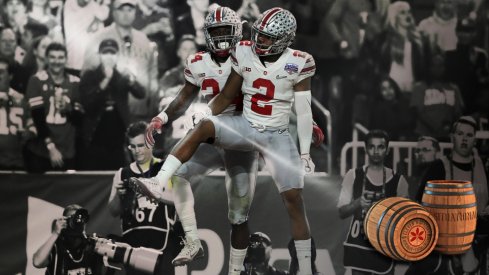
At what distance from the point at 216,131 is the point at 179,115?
0.54m

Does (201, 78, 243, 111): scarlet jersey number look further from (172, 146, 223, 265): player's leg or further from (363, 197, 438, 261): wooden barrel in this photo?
(363, 197, 438, 261): wooden barrel

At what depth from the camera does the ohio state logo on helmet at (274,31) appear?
3.24 m

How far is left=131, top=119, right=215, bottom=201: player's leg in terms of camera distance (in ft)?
10.3

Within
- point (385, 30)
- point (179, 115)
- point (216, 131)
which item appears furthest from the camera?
point (385, 30)

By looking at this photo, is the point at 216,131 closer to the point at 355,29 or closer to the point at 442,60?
the point at 355,29

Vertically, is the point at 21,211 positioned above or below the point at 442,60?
below

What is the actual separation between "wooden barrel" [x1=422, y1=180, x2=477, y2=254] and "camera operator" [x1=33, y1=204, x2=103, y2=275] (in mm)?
2226

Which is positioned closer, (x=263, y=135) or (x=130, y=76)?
(x=263, y=135)

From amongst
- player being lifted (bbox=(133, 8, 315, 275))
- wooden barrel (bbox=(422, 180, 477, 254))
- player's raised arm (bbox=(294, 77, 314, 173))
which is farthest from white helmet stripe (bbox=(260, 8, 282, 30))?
wooden barrel (bbox=(422, 180, 477, 254))

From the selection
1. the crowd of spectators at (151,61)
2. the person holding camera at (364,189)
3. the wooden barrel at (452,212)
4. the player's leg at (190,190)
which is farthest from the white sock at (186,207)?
the wooden barrel at (452,212)

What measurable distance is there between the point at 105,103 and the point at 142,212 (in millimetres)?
764

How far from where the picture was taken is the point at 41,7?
12.8ft

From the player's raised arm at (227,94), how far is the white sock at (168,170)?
0.36m

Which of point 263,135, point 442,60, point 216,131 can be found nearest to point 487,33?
point 442,60
